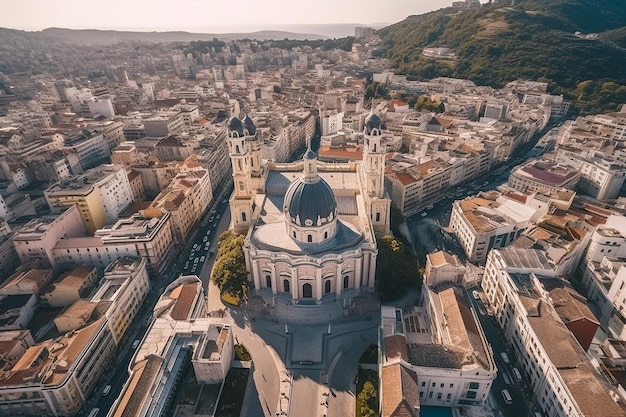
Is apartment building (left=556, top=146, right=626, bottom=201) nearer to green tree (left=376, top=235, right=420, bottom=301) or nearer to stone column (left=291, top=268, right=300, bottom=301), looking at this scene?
green tree (left=376, top=235, right=420, bottom=301)

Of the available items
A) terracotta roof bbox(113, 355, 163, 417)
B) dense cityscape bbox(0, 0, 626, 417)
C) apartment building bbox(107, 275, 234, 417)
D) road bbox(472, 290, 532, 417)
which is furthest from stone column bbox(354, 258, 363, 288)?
terracotta roof bbox(113, 355, 163, 417)

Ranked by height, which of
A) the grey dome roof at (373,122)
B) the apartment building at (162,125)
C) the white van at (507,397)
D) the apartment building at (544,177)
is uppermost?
the grey dome roof at (373,122)

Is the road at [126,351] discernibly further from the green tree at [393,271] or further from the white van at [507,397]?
the white van at [507,397]

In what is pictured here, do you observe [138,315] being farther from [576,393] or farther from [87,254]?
[576,393]

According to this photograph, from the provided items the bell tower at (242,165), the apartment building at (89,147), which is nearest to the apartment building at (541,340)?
the bell tower at (242,165)

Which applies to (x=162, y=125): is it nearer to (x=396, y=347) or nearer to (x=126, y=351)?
(x=126, y=351)

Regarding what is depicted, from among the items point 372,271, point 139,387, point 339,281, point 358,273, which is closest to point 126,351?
point 139,387
